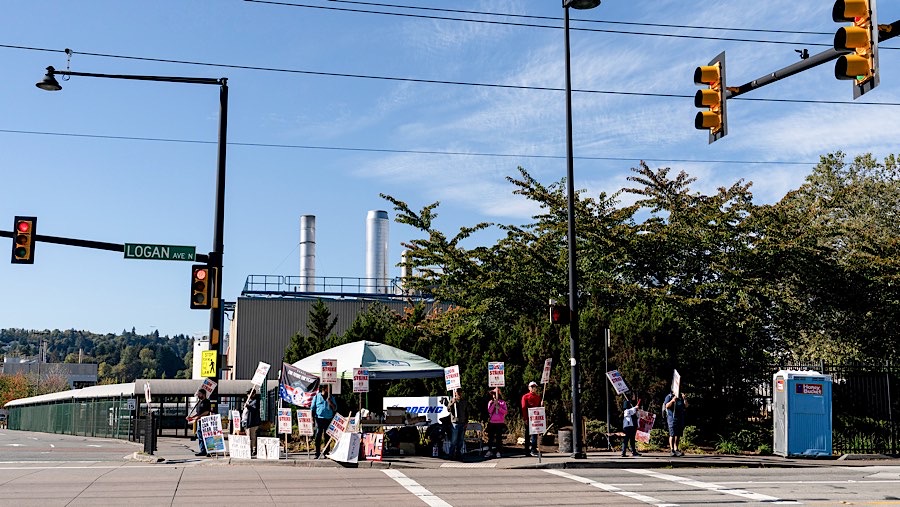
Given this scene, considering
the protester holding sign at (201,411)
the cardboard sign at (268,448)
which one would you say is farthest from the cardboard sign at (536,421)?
the protester holding sign at (201,411)

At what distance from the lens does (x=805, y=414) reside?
2275 cm

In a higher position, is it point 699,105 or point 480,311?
point 699,105

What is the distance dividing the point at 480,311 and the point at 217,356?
380 inches

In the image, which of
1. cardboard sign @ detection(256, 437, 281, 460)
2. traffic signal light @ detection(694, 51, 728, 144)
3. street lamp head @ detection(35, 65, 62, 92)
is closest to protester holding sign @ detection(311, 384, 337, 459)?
cardboard sign @ detection(256, 437, 281, 460)

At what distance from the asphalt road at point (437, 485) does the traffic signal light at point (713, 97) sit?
5609 millimetres

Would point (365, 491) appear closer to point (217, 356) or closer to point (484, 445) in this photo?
point (217, 356)

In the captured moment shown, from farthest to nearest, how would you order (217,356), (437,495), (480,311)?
(480,311) → (217,356) → (437,495)

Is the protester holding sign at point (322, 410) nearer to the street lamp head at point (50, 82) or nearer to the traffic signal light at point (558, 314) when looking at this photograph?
the traffic signal light at point (558, 314)

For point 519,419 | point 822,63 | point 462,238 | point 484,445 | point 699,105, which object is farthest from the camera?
point 462,238

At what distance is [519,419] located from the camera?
2675cm

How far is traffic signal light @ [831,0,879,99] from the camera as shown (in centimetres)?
965

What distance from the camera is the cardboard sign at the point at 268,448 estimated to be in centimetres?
2065

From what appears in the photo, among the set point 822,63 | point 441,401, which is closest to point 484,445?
point 441,401

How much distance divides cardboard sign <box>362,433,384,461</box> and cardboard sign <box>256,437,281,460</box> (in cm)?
195
